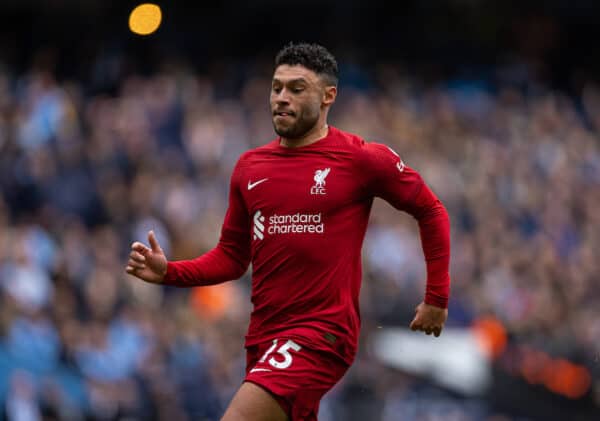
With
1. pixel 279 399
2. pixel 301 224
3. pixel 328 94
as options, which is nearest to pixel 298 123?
pixel 328 94

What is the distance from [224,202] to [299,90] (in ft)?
26.9

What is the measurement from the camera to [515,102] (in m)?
21.0

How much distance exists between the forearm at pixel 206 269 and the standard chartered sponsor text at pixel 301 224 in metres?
0.55

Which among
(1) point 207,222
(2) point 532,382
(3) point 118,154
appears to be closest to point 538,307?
(2) point 532,382

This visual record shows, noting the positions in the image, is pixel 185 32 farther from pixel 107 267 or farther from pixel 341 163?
pixel 341 163

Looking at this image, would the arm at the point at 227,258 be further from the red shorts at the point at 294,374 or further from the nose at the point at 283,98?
the red shorts at the point at 294,374

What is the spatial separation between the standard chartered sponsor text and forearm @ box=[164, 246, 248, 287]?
554 millimetres

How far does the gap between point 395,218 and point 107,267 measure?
17.4ft

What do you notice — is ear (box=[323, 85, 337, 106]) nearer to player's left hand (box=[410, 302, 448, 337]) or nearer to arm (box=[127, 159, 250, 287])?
arm (box=[127, 159, 250, 287])

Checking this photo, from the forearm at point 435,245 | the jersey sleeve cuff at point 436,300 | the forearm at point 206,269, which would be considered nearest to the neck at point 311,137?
the forearm at point 435,245

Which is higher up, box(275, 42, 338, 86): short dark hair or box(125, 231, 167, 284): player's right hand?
box(275, 42, 338, 86): short dark hair

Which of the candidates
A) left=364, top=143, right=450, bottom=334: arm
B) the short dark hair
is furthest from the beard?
left=364, top=143, right=450, bottom=334: arm

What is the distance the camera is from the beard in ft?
21.2

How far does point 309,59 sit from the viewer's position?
6512 mm
